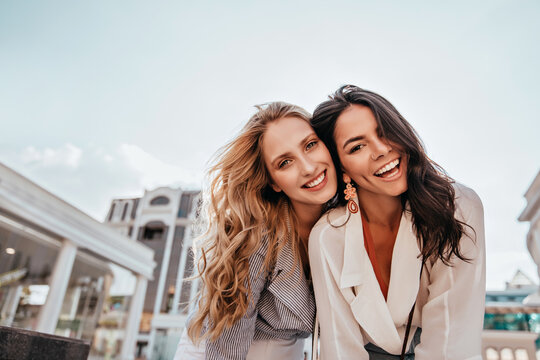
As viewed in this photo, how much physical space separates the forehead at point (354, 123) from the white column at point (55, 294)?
452 inches

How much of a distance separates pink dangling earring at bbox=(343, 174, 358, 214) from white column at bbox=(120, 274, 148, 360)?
48.3 ft

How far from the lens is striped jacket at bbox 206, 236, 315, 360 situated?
244 cm

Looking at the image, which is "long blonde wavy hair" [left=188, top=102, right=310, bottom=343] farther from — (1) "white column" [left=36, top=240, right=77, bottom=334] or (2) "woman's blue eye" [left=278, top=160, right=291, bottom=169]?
(1) "white column" [left=36, top=240, right=77, bottom=334]

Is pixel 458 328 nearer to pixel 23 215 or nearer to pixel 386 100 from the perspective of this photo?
pixel 386 100

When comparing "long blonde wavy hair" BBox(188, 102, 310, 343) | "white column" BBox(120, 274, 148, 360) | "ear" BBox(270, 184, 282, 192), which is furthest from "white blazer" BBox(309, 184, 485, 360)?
"white column" BBox(120, 274, 148, 360)

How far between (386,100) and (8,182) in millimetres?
10287

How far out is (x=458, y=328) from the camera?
1982mm

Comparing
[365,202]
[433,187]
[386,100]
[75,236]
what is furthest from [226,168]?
[75,236]

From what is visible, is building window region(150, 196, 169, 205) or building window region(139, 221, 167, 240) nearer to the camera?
building window region(139, 221, 167, 240)

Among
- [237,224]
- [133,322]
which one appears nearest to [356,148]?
[237,224]

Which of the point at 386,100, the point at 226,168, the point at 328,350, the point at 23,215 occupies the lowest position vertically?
the point at 328,350

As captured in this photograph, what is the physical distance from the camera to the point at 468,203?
2.16 m

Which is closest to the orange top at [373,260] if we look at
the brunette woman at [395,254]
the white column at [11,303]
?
the brunette woman at [395,254]

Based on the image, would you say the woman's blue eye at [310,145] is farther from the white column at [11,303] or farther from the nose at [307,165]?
the white column at [11,303]
